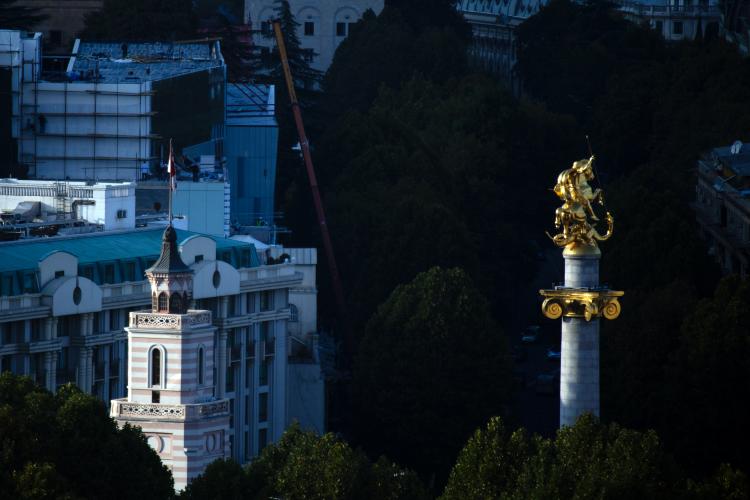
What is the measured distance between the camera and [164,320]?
156750 millimetres

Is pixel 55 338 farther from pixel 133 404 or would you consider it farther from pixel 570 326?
pixel 570 326

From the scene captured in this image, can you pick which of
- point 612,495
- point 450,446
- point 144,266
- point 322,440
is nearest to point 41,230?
point 144,266

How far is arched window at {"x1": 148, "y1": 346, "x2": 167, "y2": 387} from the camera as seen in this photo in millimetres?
156750

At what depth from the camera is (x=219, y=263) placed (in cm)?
19488

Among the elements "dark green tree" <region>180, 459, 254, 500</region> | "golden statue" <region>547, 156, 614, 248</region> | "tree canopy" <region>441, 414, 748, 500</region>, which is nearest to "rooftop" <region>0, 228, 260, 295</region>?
"dark green tree" <region>180, 459, 254, 500</region>

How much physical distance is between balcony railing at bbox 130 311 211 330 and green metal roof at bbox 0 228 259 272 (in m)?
26.7

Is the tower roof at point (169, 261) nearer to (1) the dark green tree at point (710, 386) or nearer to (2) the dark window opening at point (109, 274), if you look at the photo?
(2) the dark window opening at point (109, 274)

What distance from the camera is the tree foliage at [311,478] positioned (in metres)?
158

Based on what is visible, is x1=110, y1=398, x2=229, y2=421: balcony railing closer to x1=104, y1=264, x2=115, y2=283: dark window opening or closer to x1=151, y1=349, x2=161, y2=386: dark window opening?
x1=151, y1=349, x2=161, y2=386: dark window opening

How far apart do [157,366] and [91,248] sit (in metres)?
35.3

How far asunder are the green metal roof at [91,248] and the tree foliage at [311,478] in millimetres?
24799

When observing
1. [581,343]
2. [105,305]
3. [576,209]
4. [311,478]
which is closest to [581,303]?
[581,343]

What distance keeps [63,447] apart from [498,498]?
15.8m

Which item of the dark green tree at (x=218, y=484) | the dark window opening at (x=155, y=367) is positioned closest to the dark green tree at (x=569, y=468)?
the dark green tree at (x=218, y=484)
